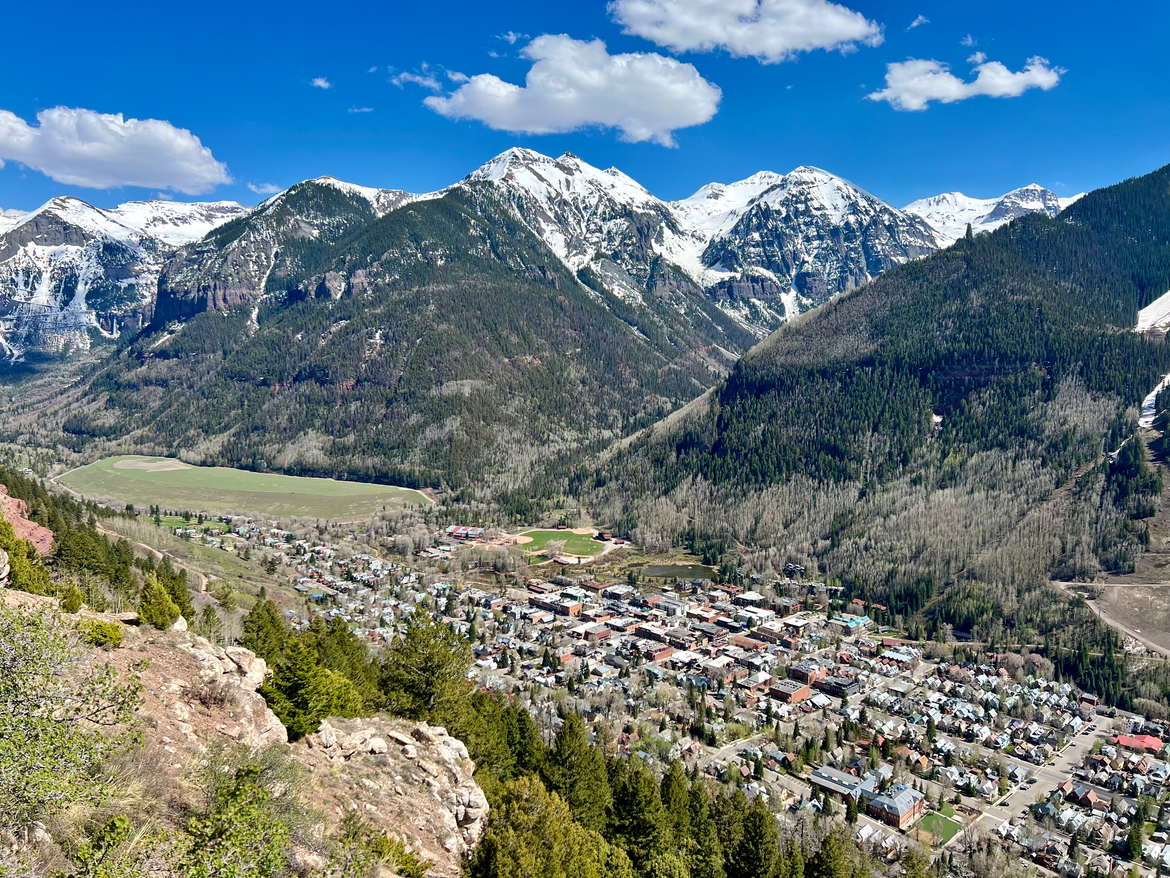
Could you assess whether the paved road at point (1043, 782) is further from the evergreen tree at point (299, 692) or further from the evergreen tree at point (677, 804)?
the evergreen tree at point (299, 692)

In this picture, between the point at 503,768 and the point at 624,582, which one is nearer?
the point at 503,768

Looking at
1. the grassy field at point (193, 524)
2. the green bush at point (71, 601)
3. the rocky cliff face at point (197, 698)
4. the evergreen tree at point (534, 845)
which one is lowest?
the grassy field at point (193, 524)

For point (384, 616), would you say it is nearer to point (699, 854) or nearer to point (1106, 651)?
point (699, 854)

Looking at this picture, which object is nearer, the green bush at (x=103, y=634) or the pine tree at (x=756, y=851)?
the green bush at (x=103, y=634)

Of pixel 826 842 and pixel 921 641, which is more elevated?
pixel 826 842

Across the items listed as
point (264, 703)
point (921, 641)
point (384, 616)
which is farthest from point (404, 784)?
point (921, 641)

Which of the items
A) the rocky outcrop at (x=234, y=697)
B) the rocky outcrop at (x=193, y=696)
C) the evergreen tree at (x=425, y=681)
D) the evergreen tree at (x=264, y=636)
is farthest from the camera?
the evergreen tree at (x=264, y=636)

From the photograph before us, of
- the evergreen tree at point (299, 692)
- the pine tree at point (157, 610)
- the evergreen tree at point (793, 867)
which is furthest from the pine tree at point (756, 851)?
the pine tree at point (157, 610)
